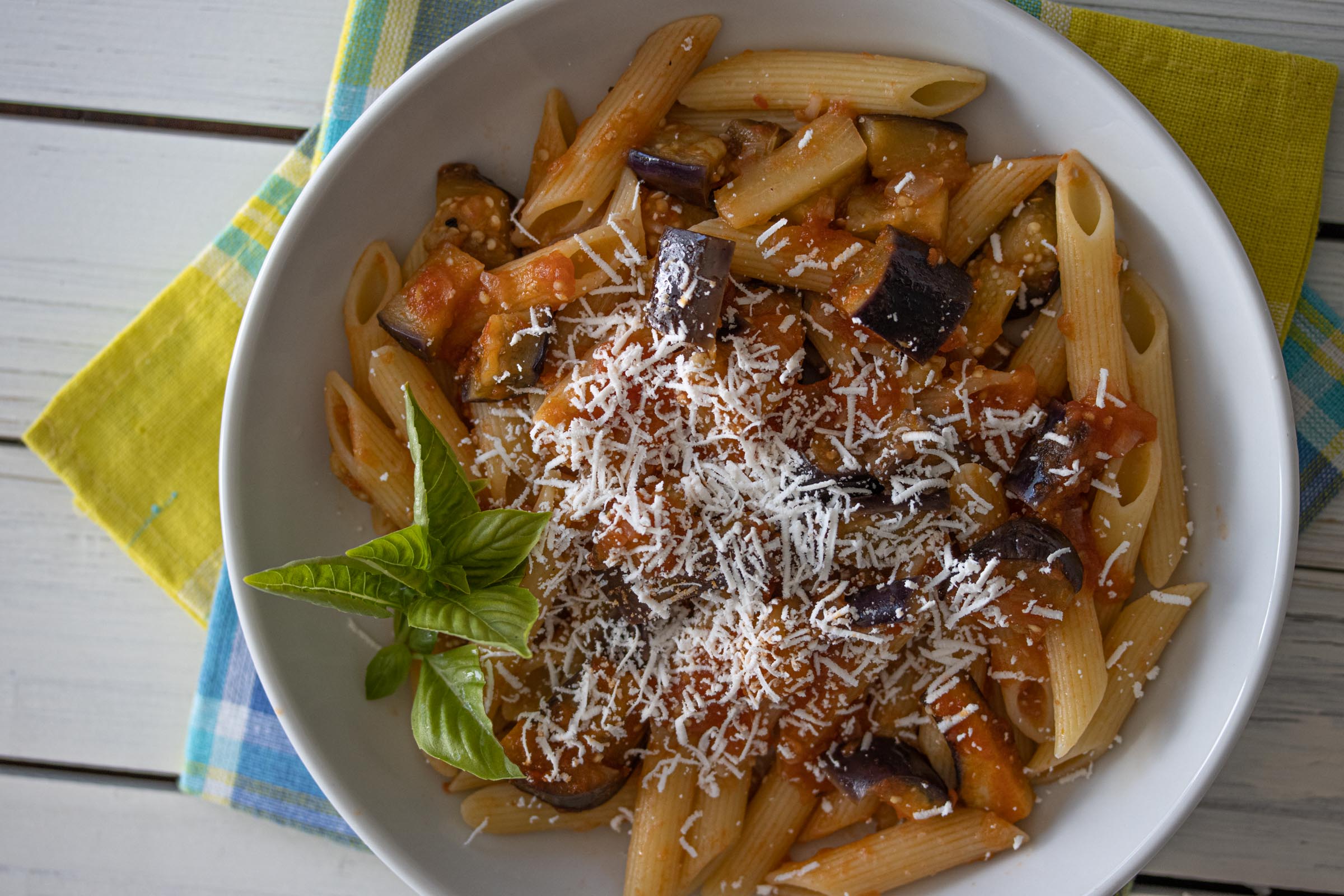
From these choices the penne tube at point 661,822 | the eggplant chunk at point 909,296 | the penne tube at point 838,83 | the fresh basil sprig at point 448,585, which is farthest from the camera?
the penne tube at point 661,822

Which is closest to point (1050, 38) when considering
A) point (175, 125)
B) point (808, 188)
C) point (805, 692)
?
point (808, 188)

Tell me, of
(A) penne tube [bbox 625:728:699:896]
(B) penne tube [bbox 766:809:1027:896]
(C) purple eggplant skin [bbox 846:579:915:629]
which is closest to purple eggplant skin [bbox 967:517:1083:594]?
(C) purple eggplant skin [bbox 846:579:915:629]

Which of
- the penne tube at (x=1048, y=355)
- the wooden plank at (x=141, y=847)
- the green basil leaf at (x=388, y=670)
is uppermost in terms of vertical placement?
the penne tube at (x=1048, y=355)

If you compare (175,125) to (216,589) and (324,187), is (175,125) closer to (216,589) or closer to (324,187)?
(324,187)

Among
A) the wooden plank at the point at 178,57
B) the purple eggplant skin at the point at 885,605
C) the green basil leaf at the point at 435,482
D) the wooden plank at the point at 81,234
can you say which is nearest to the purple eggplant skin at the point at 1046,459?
the purple eggplant skin at the point at 885,605

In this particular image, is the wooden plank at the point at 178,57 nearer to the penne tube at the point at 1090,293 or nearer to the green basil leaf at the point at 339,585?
the green basil leaf at the point at 339,585

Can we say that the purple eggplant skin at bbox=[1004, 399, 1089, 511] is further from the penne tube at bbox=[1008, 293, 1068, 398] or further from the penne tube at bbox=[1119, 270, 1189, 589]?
the penne tube at bbox=[1119, 270, 1189, 589]
